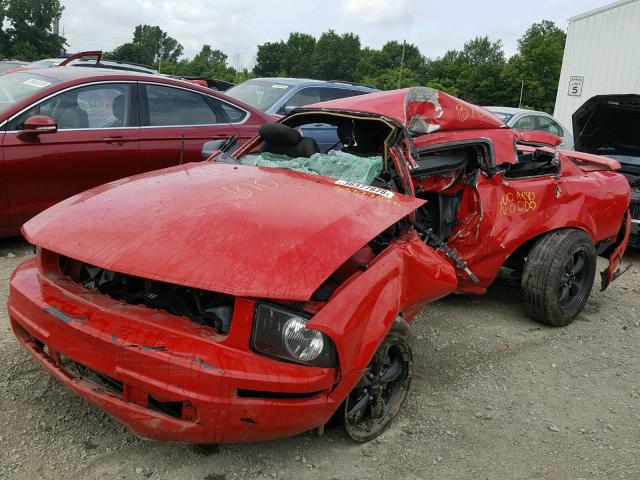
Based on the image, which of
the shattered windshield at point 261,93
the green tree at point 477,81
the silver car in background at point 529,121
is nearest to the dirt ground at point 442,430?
the shattered windshield at point 261,93

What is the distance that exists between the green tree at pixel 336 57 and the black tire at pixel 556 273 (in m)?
74.7

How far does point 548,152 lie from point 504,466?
2.72 m

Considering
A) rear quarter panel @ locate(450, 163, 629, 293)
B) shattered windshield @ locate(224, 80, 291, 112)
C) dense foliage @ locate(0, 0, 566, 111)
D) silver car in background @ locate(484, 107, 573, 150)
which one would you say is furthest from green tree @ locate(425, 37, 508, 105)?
rear quarter panel @ locate(450, 163, 629, 293)

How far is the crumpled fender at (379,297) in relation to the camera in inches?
85.3

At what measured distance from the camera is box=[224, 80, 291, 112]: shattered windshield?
7.51 m

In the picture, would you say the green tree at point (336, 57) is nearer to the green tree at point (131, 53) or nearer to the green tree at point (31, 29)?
the green tree at point (131, 53)

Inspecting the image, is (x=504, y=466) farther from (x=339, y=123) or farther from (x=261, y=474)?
(x=339, y=123)

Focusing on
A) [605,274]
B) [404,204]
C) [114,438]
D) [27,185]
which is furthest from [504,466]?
[27,185]

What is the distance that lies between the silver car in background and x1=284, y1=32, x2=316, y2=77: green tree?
239 feet

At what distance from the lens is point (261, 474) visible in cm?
235

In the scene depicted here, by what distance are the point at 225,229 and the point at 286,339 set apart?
525 millimetres

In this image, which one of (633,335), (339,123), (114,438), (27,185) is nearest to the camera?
(114,438)

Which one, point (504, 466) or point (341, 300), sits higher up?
point (341, 300)

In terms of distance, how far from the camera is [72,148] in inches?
184
